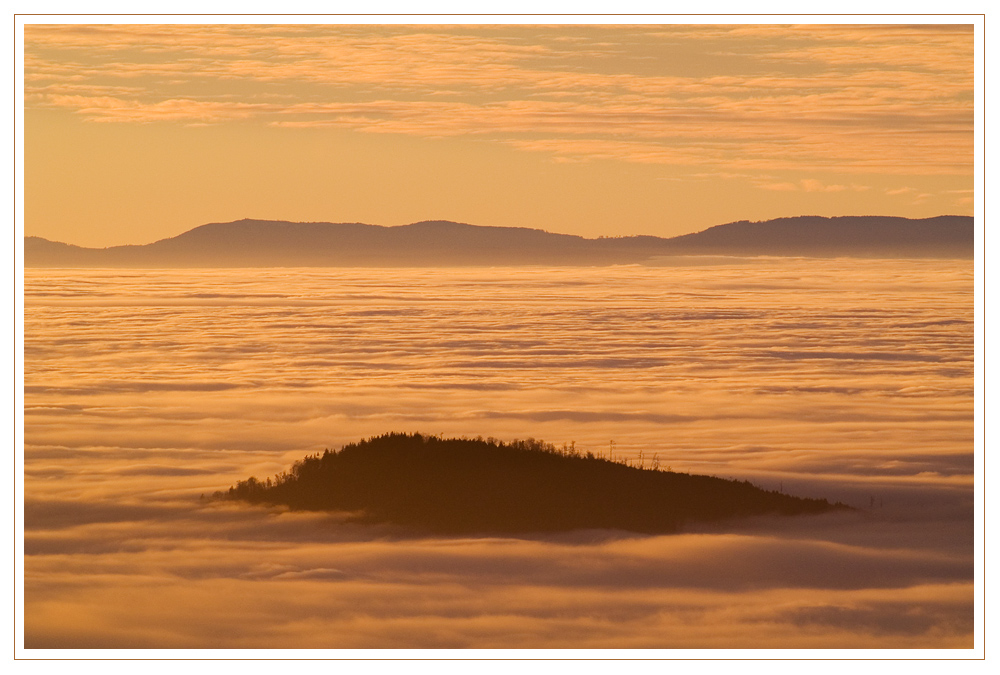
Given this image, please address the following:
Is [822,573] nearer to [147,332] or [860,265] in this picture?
[860,265]

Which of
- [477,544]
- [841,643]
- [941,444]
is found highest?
[941,444]

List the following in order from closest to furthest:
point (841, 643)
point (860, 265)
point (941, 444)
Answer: point (841, 643) → point (941, 444) → point (860, 265)

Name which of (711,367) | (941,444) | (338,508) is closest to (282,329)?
(338,508)

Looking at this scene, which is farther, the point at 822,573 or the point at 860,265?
the point at 860,265

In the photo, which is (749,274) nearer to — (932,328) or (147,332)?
(932,328)

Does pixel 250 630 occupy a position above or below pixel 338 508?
below

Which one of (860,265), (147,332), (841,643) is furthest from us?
(860,265)

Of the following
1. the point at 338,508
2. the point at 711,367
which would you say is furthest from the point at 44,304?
the point at 711,367
